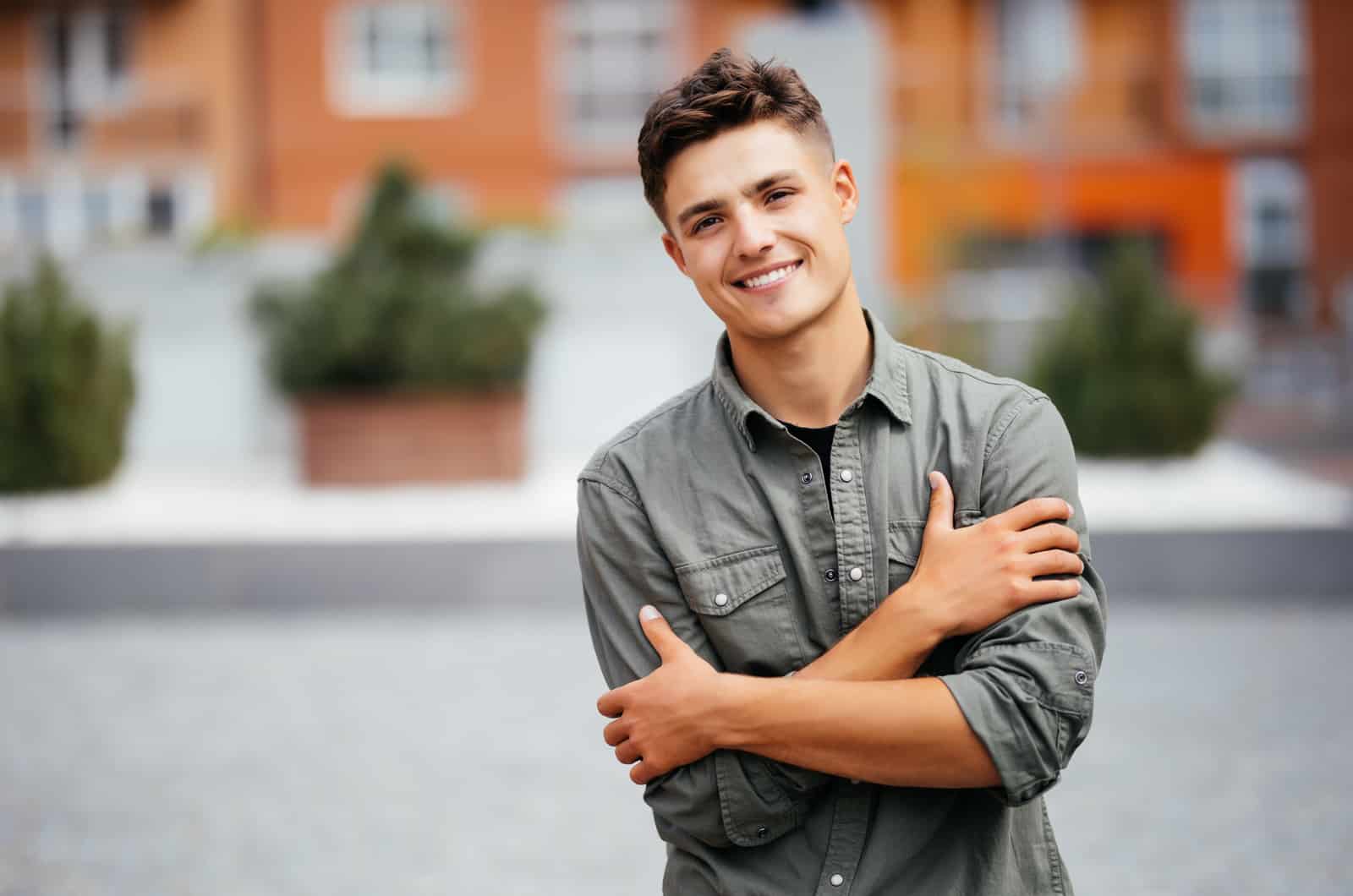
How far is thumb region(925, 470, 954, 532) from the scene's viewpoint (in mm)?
1827

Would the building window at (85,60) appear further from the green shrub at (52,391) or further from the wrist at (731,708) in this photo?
the wrist at (731,708)

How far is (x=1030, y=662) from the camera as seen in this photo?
175 centimetres

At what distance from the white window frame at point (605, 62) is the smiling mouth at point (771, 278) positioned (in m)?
23.6

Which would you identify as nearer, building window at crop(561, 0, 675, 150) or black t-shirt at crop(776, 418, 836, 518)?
black t-shirt at crop(776, 418, 836, 518)

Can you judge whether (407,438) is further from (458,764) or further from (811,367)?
(811,367)

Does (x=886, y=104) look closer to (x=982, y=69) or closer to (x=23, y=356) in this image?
(x=982, y=69)

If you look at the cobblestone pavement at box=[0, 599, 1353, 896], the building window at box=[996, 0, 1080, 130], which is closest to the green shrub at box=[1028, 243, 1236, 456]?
the cobblestone pavement at box=[0, 599, 1353, 896]

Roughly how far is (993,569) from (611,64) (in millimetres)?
24193

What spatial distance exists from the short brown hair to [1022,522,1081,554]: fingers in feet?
1.83

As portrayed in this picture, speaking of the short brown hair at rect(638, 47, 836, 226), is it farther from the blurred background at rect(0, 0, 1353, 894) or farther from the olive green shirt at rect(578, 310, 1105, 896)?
the blurred background at rect(0, 0, 1353, 894)

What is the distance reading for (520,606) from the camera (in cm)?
801

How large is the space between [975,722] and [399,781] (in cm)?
363

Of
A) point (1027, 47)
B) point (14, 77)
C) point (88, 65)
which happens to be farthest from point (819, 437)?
point (14, 77)

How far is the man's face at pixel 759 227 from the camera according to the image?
1848mm
